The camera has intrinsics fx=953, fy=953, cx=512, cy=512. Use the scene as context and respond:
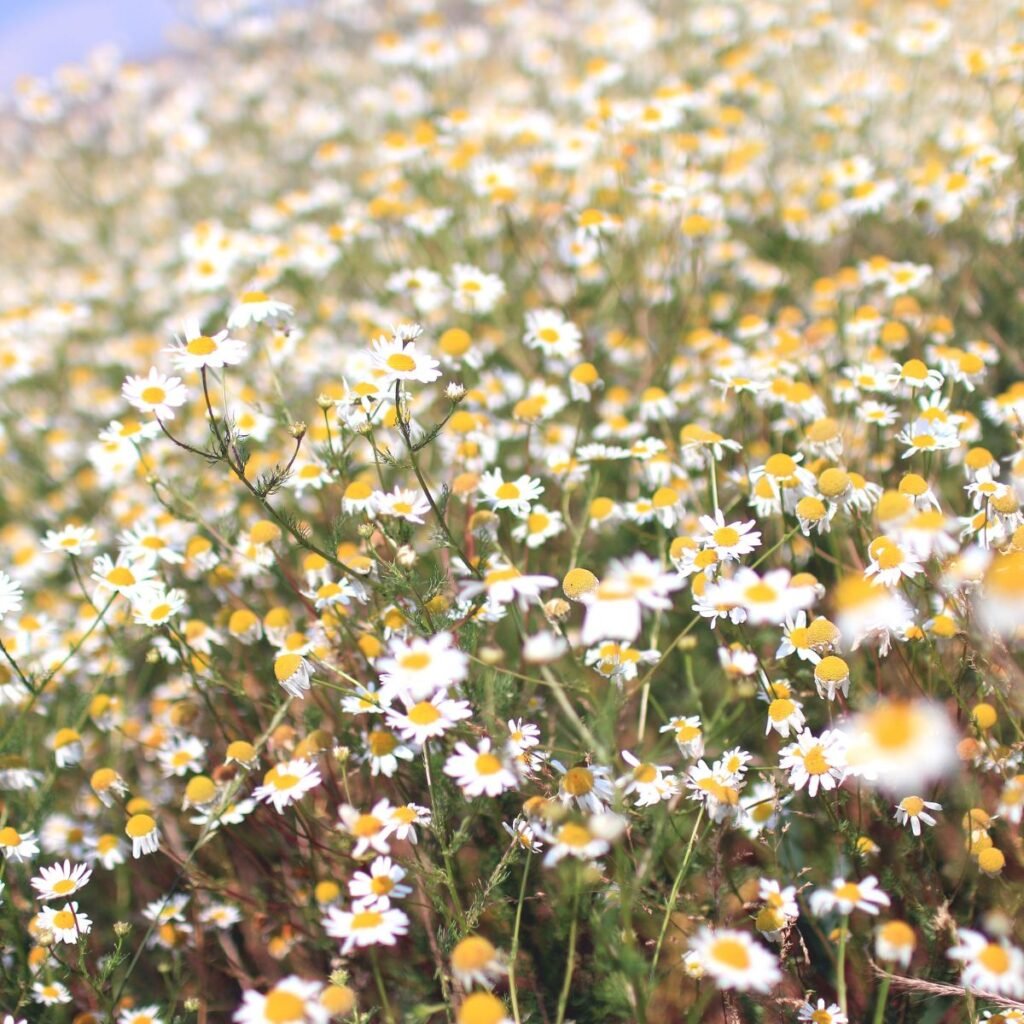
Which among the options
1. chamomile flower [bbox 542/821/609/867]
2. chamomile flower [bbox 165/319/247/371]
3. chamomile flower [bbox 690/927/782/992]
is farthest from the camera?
chamomile flower [bbox 165/319/247/371]

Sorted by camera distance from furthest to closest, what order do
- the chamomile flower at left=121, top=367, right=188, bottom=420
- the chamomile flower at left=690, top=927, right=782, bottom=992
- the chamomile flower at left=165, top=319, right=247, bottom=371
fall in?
the chamomile flower at left=121, top=367, right=188, bottom=420 → the chamomile flower at left=165, top=319, right=247, bottom=371 → the chamomile flower at left=690, top=927, right=782, bottom=992

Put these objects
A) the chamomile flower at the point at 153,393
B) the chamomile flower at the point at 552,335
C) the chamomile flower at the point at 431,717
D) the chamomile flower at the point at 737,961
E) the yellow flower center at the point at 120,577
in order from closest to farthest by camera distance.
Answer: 1. the chamomile flower at the point at 737,961
2. the chamomile flower at the point at 431,717
3. the chamomile flower at the point at 153,393
4. the yellow flower center at the point at 120,577
5. the chamomile flower at the point at 552,335

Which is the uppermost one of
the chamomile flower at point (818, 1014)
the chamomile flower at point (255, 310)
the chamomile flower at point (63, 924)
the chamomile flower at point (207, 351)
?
the chamomile flower at point (255, 310)

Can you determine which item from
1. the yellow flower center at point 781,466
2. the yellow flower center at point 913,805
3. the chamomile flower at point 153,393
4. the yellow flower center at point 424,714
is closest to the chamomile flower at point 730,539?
the yellow flower center at point 781,466

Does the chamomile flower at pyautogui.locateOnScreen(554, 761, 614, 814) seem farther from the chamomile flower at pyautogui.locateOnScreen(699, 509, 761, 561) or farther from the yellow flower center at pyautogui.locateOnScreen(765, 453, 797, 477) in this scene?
the yellow flower center at pyautogui.locateOnScreen(765, 453, 797, 477)

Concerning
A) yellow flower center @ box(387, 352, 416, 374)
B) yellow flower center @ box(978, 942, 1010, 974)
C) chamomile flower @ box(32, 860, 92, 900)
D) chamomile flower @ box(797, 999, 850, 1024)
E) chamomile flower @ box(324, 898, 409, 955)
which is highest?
yellow flower center @ box(387, 352, 416, 374)

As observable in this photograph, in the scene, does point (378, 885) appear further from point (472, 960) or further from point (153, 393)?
point (153, 393)

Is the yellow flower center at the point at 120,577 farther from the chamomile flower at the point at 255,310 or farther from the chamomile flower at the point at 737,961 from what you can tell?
the chamomile flower at the point at 737,961

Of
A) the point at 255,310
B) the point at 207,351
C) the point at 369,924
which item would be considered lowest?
the point at 369,924

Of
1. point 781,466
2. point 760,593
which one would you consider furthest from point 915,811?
point 781,466

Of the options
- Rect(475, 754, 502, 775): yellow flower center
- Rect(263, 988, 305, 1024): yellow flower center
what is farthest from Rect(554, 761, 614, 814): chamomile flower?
Rect(263, 988, 305, 1024): yellow flower center
